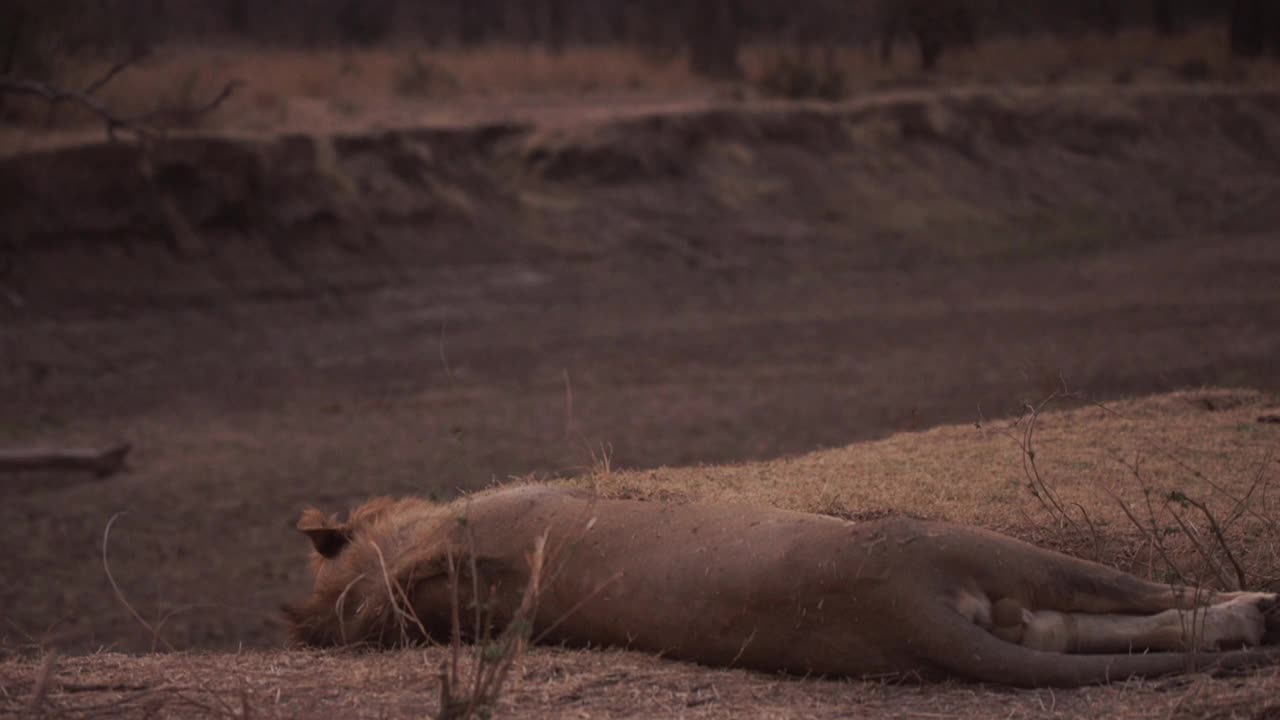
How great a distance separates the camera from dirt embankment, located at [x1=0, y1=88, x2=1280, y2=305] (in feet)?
49.7

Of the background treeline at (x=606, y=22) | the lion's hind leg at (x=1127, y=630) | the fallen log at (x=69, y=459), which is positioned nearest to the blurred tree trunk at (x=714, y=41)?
the background treeline at (x=606, y=22)

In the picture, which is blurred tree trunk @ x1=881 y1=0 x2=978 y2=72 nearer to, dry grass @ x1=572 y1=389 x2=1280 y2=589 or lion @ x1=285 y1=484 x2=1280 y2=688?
dry grass @ x1=572 y1=389 x2=1280 y2=589

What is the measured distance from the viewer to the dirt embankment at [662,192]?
15.2 m

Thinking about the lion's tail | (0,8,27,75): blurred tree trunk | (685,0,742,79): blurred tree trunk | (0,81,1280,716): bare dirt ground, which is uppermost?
(0,8,27,75): blurred tree trunk

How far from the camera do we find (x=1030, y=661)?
3.66 meters

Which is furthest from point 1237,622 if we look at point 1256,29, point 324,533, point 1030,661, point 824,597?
point 1256,29

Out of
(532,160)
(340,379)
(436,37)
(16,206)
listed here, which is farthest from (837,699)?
(436,37)

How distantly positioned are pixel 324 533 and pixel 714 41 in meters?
20.3

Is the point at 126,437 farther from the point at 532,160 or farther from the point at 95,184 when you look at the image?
the point at 532,160

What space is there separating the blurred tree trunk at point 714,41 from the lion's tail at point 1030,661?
2048cm

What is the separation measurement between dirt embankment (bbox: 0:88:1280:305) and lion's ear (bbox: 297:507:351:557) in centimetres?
1055

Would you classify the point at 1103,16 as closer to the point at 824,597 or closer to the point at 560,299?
the point at 560,299

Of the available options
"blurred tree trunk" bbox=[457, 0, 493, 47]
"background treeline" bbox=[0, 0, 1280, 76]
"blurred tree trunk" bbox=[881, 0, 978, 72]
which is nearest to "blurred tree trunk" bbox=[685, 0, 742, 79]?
"background treeline" bbox=[0, 0, 1280, 76]

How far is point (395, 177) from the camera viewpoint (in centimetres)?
1683
